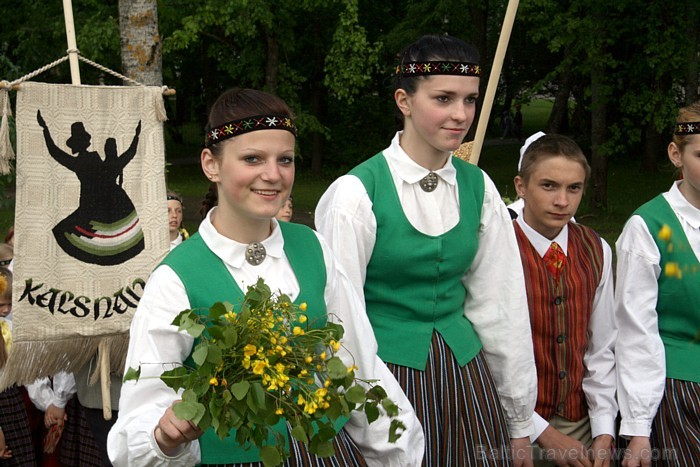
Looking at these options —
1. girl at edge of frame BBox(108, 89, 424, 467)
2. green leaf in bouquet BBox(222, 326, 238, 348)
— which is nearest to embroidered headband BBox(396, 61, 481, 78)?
girl at edge of frame BBox(108, 89, 424, 467)

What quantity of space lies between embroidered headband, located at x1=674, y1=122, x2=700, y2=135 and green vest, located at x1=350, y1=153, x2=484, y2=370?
106 centimetres

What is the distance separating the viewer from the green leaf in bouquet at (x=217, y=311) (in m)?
2.18

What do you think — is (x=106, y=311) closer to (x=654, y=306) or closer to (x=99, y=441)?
(x=99, y=441)

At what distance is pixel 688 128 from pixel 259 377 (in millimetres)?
2270

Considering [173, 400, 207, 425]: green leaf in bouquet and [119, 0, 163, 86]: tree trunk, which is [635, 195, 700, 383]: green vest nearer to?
[173, 400, 207, 425]: green leaf in bouquet

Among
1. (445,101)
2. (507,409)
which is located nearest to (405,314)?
(507,409)

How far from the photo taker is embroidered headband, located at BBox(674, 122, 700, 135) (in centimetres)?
364

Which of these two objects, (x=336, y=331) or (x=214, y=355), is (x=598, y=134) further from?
(x=214, y=355)

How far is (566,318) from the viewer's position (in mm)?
3617

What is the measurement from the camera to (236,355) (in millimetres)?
2166

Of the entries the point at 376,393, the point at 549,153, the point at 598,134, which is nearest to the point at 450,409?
the point at 376,393

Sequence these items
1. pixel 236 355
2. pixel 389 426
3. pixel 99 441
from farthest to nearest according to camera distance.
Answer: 1. pixel 99 441
2. pixel 389 426
3. pixel 236 355

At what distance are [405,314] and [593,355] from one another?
97 cm

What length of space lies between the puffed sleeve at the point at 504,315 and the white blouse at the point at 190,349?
23.8 inches
